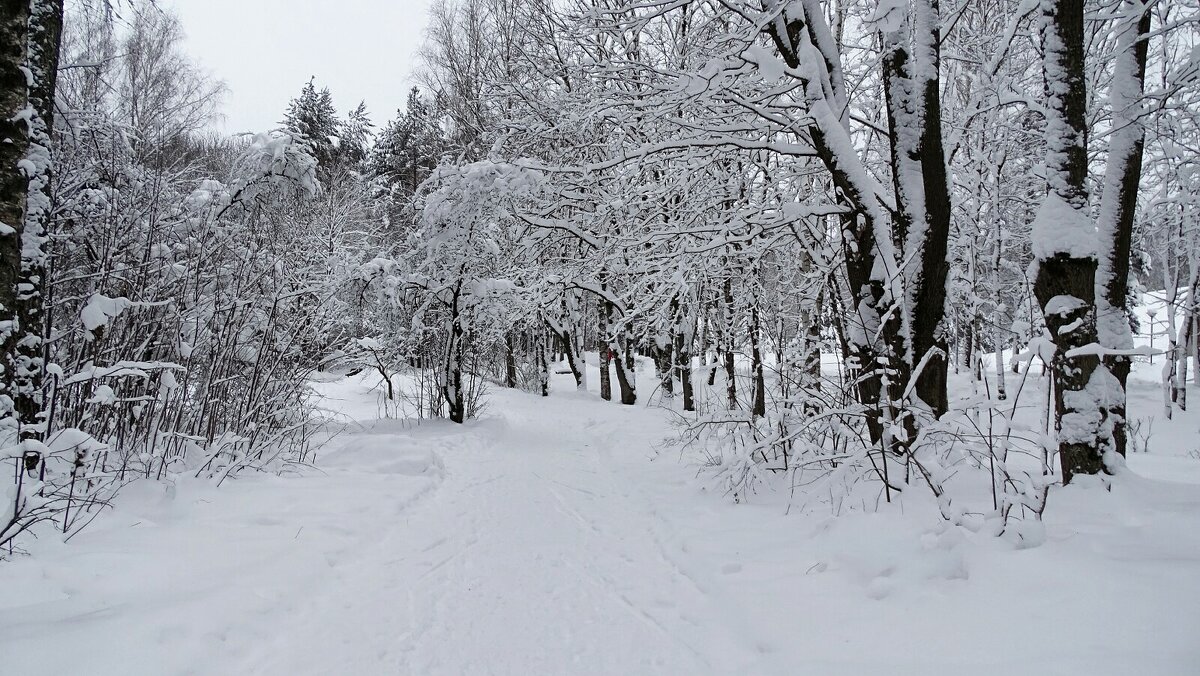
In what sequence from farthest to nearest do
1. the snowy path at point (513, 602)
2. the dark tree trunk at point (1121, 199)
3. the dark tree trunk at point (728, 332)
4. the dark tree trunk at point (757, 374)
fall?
the dark tree trunk at point (728, 332) < the dark tree trunk at point (757, 374) < the dark tree trunk at point (1121, 199) < the snowy path at point (513, 602)

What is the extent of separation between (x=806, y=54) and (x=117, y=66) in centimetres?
2141

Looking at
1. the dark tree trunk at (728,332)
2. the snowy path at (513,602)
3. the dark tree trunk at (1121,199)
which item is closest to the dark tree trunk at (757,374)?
the dark tree trunk at (728,332)

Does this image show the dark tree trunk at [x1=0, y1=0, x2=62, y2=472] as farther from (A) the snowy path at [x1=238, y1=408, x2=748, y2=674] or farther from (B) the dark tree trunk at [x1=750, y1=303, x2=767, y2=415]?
(B) the dark tree trunk at [x1=750, y1=303, x2=767, y2=415]

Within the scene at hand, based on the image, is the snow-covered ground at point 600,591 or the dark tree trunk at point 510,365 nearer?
the snow-covered ground at point 600,591

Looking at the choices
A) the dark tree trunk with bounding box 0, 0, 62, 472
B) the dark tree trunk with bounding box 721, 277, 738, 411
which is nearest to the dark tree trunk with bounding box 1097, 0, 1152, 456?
the dark tree trunk with bounding box 721, 277, 738, 411

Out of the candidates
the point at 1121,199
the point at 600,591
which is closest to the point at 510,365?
the point at 600,591

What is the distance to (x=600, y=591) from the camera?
11.2ft

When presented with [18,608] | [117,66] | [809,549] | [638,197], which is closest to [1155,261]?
[638,197]

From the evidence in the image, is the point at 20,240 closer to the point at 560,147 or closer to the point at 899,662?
the point at 899,662

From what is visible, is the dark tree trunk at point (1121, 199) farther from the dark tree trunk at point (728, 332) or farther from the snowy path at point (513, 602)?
the dark tree trunk at point (728, 332)

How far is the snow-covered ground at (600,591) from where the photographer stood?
2.16 metres

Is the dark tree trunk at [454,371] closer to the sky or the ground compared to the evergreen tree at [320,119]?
closer to the ground

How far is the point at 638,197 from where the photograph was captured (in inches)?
256

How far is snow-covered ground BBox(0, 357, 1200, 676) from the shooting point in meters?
2.16
